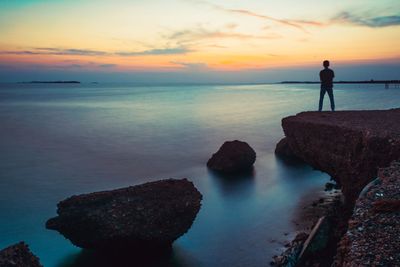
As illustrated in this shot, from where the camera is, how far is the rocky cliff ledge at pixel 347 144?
9422 mm

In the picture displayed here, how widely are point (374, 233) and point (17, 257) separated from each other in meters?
5.91

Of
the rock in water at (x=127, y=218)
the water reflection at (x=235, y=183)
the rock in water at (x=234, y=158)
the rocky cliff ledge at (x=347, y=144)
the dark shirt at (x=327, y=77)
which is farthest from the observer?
the rock in water at (x=234, y=158)

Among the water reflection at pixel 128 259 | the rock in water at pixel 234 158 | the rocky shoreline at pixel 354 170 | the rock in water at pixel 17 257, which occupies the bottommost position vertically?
the water reflection at pixel 128 259

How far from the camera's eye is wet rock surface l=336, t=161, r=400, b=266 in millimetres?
4164

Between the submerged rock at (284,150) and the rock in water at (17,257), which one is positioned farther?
the submerged rock at (284,150)

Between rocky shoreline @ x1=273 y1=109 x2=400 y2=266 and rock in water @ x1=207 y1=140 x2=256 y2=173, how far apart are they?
14.4 feet

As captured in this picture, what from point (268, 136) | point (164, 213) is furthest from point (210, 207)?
point (268, 136)

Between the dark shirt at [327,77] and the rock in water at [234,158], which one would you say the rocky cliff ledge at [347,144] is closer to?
the dark shirt at [327,77]

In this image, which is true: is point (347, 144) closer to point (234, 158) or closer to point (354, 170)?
point (354, 170)

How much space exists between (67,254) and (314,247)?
6.35 metres

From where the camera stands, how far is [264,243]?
10.4 metres

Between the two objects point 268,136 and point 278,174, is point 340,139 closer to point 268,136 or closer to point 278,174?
point 278,174

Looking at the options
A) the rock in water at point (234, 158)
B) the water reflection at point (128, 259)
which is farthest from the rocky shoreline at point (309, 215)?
the rock in water at point (234, 158)

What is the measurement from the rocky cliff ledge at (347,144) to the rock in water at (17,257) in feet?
26.1
